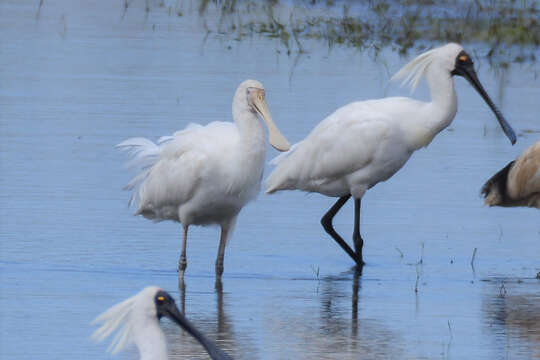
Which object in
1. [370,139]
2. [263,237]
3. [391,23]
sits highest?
[370,139]

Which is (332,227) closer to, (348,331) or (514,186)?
(514,186)

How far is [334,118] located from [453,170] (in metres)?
2.39

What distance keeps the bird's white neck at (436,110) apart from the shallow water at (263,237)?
2.50 feet

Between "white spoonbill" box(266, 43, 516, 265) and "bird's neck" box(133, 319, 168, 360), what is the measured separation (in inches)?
189

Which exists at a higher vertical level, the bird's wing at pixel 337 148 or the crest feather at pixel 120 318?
the crest feather at pixel 120 318

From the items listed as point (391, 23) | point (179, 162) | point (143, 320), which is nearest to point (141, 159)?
point (179, 162)

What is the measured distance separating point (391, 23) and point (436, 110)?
12.9 meters

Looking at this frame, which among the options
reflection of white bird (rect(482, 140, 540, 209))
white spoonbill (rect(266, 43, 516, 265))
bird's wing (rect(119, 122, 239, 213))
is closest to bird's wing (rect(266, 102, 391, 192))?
white spoonbill (rect(266, 43, 516, 265))

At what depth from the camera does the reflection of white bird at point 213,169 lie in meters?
9.50

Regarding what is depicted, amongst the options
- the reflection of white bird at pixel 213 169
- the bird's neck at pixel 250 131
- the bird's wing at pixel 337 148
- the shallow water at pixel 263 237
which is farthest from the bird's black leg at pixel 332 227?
the bird's neck at pixel 250 131

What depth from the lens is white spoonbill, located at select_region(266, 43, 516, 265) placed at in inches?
428

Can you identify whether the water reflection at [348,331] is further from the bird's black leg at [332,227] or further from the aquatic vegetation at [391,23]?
the aquatic vegetation at [391,23]

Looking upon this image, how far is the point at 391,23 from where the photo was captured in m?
23.6


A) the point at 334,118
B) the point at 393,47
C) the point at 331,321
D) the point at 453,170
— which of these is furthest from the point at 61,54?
the point at 331,321
